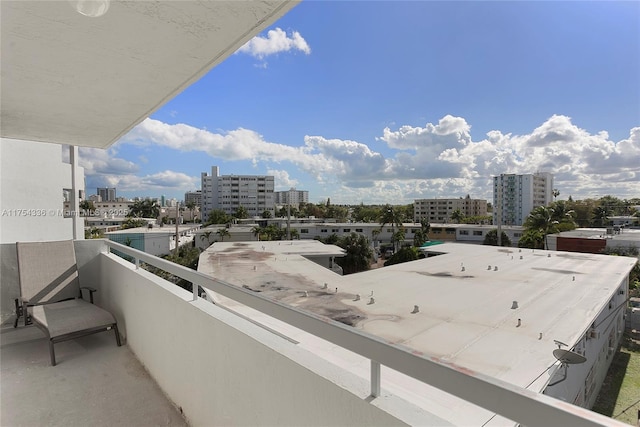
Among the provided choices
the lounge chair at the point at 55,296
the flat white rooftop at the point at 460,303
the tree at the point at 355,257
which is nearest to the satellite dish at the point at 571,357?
the flat white rooftop at the point at 460,303

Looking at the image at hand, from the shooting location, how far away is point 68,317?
3.04 metres

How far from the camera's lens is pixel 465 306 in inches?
301

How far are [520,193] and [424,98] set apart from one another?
36.2 m

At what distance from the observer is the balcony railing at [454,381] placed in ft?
1.64

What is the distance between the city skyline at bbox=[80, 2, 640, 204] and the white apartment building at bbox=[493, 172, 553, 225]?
2957 millimetres

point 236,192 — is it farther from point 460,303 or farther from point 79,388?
point 79,388

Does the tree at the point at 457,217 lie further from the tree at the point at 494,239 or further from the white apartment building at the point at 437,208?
the tree at the point at 494,239

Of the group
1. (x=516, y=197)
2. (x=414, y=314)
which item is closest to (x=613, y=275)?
(x=414, y=314)

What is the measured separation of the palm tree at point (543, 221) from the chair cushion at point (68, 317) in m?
40.7

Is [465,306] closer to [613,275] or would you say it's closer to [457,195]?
[613,275]

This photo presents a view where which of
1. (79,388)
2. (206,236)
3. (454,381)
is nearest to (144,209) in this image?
(206,236)

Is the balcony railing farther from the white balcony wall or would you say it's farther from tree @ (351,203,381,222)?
tree @ (351,203,381,222)

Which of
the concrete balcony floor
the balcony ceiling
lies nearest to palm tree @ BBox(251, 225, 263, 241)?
the concrete balcony floor

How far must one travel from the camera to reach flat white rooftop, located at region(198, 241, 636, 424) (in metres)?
4.67
